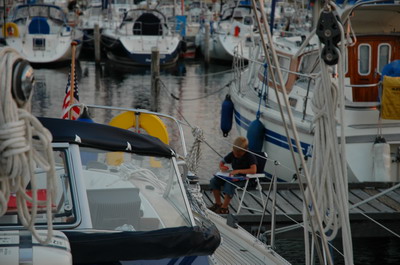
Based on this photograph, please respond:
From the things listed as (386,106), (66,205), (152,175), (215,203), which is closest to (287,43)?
(386,106)


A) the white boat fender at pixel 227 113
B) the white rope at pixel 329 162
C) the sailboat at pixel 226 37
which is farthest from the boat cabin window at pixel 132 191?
the sailboat at pixel 226 37

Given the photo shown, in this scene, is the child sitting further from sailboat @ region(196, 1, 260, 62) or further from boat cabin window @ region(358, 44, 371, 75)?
sailboat @ region(196, 1, 260, 62)

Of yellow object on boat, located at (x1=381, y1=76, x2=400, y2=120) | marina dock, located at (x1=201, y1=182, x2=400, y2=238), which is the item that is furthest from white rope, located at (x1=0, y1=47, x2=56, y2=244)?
yellow object on boat, located at (x1=381, y1=76, x2=400, y2=120)

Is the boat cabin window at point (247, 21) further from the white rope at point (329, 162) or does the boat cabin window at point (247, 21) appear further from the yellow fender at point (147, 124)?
the white rope at point (329, 162)

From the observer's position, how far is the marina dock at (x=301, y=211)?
953cm

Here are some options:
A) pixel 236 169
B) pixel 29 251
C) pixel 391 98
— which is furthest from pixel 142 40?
pixel 29 251

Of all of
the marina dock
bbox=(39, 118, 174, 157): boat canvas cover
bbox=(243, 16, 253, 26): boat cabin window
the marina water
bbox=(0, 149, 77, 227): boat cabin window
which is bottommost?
the marina water

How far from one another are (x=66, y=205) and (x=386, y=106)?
717cm

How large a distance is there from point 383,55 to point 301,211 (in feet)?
11.5

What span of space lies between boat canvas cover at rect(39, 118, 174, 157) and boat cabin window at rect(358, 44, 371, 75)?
7149 mm

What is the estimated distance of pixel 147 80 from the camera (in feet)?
93.9

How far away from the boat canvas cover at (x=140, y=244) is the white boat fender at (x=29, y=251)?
0.58m

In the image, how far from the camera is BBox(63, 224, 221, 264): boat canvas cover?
4.47 metres

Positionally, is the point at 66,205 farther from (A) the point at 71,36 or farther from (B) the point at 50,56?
(A) the point at 71,36
